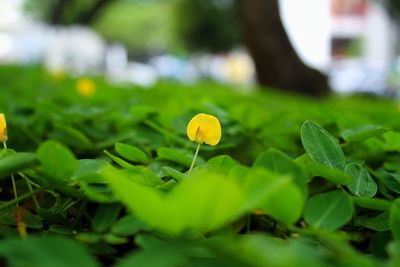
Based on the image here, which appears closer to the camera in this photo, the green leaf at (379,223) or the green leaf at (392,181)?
the green leaf at (379,223)

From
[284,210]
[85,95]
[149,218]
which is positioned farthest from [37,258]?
[85,95]

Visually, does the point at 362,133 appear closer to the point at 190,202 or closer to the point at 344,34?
the point at 190,202

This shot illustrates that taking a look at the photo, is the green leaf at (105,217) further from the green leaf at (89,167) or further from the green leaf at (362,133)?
the green leaf at (362,133)

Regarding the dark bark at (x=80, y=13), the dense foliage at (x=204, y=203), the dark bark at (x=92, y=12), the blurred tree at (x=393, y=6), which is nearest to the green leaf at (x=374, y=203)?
the dense foliage at (x=204, y=203)

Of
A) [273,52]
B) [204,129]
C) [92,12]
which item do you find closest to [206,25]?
[92,12]

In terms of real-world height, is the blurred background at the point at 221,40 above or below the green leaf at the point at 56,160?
below

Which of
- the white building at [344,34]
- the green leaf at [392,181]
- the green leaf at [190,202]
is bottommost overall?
the white building at [344,34]

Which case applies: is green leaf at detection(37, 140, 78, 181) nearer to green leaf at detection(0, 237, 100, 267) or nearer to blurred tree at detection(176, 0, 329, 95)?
green leaf at detection(0, 237, 100, 267)

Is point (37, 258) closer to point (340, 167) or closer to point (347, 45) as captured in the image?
point (340, 167)

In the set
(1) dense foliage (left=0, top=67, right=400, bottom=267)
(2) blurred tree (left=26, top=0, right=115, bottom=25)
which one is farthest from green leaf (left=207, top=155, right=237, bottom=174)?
(2) blurred tree (left=26, top=0, right=115, bottom=25)
